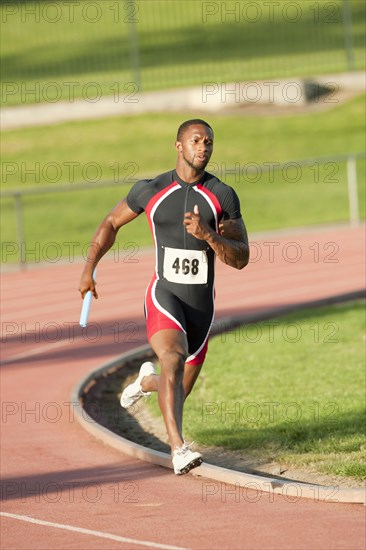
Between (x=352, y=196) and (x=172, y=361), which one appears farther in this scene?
(x=352, y=196)

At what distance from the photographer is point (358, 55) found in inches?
1774

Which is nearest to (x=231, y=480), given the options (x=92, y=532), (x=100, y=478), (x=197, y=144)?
(x=100, y=478)

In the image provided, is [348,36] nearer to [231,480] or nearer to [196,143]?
[196,143]

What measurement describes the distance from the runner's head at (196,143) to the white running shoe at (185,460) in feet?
6.15

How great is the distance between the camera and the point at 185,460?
334 inches

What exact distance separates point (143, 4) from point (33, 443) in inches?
1758

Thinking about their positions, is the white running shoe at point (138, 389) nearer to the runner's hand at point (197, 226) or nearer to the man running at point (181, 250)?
the man running at point (181, 250)

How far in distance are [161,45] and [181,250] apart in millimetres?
43292

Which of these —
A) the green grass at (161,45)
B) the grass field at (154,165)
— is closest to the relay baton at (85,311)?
the grass field at (154,165)

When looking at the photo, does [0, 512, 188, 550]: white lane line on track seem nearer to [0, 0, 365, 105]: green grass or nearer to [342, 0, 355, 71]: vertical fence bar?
[0, 0, 365, 105]: green grass

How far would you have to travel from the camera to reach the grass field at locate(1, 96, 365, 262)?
30.2 meters

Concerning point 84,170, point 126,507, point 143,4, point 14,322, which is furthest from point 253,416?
point 143,4

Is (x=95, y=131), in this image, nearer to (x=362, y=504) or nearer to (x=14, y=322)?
(x=14, y=322)

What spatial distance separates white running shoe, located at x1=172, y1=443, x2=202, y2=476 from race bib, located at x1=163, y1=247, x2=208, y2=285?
121 cm
